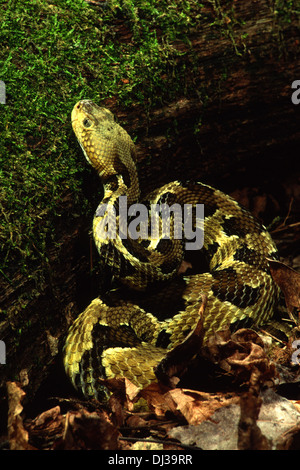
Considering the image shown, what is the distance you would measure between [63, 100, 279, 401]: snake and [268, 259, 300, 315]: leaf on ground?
211 mm

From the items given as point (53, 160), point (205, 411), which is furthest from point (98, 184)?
point (205, 411)

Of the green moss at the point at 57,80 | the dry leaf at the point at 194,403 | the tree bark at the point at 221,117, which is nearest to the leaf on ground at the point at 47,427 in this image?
the dry leaf at the point at 194,403

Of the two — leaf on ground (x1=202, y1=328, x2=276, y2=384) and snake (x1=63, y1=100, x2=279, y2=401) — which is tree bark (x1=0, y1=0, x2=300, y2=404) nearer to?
snake (x1=63, y1=100, x2=279, y2=401)

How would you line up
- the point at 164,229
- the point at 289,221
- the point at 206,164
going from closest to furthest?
the point at 164,229, the point at 206,164, the point at 289,221

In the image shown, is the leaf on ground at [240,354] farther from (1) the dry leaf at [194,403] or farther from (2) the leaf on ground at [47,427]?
(2) the leaf on ground at [47,427]

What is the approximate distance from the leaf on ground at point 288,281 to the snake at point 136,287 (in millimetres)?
211

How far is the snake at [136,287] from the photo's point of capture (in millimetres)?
3348

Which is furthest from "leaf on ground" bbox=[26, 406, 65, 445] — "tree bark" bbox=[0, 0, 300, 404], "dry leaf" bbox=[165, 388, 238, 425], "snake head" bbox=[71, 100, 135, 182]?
"snake head" bbox=[71, 100, 135, 182]

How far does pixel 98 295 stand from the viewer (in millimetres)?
3904

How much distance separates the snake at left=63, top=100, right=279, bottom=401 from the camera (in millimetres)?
3348

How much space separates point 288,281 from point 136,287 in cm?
128

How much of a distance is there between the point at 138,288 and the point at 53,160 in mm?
1263

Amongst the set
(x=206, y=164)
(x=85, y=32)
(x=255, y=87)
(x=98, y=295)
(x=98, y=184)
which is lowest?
(x=98, y=295)
